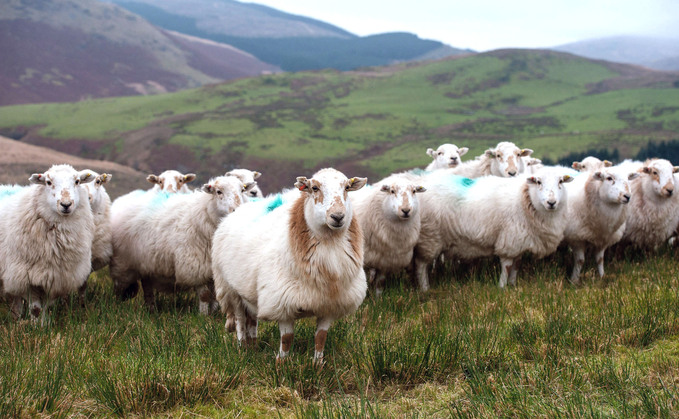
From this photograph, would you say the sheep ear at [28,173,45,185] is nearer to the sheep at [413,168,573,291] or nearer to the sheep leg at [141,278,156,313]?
the sheep leg at [141,278,156,313]

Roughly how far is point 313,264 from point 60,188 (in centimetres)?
331

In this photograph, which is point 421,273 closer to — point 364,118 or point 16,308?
point 16,308

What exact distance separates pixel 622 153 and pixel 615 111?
45.9 ft

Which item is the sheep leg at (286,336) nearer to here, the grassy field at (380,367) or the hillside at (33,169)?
the grassy field at (380,367)

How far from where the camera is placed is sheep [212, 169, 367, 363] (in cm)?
470

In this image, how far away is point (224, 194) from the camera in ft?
25.2

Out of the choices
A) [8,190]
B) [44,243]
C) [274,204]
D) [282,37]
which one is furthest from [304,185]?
[282,37]

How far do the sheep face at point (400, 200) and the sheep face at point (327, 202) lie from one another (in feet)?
9.29

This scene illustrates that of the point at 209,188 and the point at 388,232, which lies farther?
the point at 388,232

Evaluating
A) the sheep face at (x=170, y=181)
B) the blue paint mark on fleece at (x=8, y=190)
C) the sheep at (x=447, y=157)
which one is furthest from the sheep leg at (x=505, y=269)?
the blue paint mark on fleece at (x=8, y=190)

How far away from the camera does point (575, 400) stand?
3.62m

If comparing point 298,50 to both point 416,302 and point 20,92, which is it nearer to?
point 20,92

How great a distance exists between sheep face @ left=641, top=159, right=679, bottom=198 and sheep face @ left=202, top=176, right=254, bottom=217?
246 inches

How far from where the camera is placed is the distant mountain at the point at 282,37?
4833 inches
